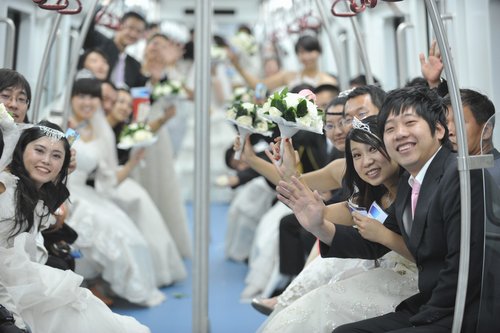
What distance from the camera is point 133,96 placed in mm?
6762

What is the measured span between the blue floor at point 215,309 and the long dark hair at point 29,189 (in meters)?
1.59

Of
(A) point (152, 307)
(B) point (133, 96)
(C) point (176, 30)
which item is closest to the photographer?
(A) point (152, 307)

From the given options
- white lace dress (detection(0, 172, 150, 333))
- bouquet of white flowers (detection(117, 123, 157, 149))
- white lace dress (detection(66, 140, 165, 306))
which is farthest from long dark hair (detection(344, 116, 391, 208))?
bouquet of white flowers (detection(117, 123, 157, 149))

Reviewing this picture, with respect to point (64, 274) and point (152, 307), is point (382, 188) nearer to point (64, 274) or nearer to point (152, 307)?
point (64, 274)

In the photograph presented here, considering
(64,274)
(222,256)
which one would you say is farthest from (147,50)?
(64,274)

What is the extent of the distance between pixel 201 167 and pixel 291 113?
57cm

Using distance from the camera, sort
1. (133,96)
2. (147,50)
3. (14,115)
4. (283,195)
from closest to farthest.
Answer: (283,195)
(14,115)
(133,96)
(147,50)

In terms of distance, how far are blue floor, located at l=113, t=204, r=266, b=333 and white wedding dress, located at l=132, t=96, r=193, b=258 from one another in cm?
45

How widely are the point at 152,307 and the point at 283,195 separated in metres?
2.57

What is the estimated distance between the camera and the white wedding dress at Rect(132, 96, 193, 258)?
694cm

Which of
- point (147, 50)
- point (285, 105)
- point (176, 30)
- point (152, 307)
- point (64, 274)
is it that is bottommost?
point (152, 307)

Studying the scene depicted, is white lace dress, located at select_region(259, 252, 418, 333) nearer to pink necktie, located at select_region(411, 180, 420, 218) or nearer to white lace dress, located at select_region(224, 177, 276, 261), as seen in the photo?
pink necktie, located at select_region(411, 180, 420, 218)

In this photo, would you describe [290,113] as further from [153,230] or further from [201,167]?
[153,230]

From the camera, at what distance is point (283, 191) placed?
124 inches
